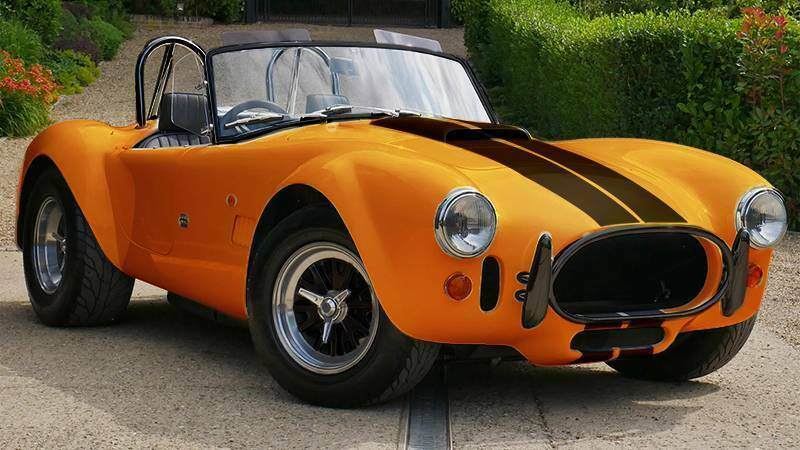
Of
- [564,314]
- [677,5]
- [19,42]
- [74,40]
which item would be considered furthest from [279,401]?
[74,40]

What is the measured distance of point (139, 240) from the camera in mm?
6199

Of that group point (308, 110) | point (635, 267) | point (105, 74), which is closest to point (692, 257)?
point (635, 267)

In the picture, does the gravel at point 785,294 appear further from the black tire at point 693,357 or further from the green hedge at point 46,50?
the green hedge at point 46,50

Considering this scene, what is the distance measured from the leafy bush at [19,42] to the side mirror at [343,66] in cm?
1240

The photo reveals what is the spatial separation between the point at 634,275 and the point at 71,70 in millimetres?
16005

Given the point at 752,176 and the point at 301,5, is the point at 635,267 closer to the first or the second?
the point at 752,176

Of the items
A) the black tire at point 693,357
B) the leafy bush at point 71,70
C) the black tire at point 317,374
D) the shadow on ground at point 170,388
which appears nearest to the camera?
the shadow on ground at point 170,388

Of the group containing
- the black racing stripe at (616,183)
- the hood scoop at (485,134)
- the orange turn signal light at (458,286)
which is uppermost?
the hood scoop at (485,134)

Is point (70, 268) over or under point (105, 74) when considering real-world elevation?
over

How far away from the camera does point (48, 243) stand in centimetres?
693

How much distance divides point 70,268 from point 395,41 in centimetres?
194

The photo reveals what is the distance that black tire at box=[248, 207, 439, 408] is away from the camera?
186 inches

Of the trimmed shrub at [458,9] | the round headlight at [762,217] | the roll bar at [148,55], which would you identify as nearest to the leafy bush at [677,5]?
the roll bar at [148,55]

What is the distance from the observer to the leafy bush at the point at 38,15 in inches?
780
